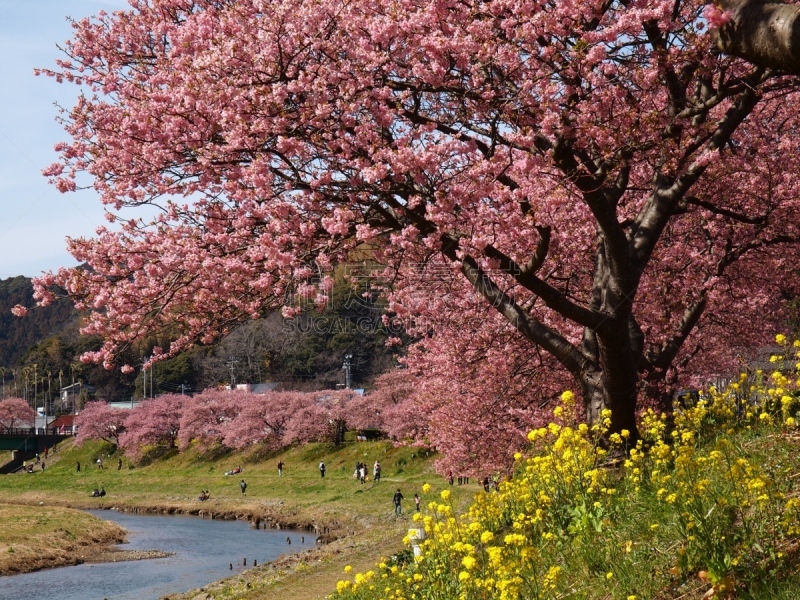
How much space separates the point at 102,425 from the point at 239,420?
25.2 metres

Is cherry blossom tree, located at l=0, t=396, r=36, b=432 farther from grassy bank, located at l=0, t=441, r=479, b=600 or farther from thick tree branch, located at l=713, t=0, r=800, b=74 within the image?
thick tree branch, located at l=713, t=0, r=800, b=74

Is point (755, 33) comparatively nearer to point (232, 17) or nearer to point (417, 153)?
point (417, 153)

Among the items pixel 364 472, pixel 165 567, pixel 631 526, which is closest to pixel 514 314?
pixel 631 526

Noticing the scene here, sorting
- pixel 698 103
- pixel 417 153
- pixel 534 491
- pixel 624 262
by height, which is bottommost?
pixel 534 491

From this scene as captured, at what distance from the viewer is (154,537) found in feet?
142

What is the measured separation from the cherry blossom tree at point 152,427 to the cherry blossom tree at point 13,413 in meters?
37.8

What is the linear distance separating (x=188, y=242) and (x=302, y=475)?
171 ft

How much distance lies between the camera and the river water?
96.7ft

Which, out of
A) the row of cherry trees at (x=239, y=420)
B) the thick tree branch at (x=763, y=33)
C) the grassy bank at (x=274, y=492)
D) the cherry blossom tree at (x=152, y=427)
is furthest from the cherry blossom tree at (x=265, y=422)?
the thick tree branch at (x=763, y=33)

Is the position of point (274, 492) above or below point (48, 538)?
above

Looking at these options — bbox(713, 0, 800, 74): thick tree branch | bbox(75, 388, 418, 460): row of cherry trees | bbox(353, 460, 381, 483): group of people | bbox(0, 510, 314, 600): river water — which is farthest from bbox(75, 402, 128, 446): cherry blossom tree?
bbox(713, 0, 800, 74): thick tree branch

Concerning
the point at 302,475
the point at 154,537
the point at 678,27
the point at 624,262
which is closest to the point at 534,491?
the point at 624,262

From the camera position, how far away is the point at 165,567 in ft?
112

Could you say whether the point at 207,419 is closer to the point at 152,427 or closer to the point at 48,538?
the point at 152,427
